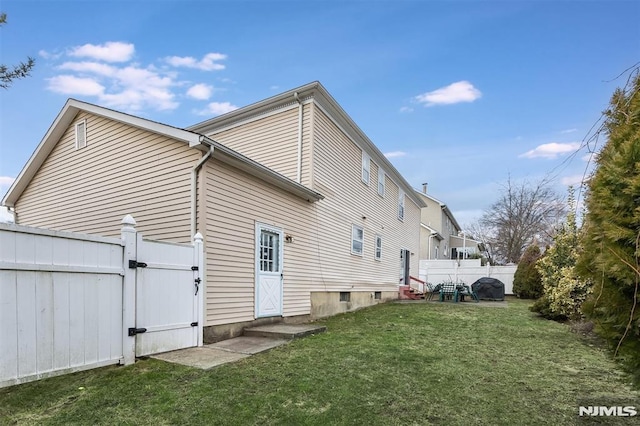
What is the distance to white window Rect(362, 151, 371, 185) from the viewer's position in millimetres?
13290

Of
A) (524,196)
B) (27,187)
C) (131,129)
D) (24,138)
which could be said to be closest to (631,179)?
(131,129)

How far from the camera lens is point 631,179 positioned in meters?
1.91

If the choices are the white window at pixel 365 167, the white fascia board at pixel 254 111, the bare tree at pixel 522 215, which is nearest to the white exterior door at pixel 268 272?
the white fascia board at pixel 254 111

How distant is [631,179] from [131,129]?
27.5ft

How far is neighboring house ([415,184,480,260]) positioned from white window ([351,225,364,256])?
43.1 feet

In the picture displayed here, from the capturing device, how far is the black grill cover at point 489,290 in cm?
1675

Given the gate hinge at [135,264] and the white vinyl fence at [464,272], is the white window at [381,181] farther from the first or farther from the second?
the gate hinge at [135,264]

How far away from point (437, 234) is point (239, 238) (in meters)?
22.0

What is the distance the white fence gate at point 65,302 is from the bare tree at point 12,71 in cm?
271

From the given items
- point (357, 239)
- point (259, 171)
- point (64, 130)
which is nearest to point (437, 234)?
point (357, 239)

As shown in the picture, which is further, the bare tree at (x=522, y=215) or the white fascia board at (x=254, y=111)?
the bare tree at (x=522, y=215)

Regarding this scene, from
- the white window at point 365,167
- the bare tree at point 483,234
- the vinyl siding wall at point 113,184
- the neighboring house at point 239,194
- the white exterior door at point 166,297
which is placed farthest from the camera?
the bare tree at point 483,234

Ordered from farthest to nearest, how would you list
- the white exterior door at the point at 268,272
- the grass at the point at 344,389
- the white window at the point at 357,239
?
the white window at the point at 357,239
the white exterior door at the point at 268,272
the grass at the point at 344,389

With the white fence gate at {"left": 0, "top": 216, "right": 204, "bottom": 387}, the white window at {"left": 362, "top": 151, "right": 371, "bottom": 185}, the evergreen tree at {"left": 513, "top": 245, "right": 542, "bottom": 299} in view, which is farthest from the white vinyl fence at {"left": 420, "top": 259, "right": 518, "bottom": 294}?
the white fence gate at {"left": 0, "top": 216, "right": 204, "bottom": 387}
